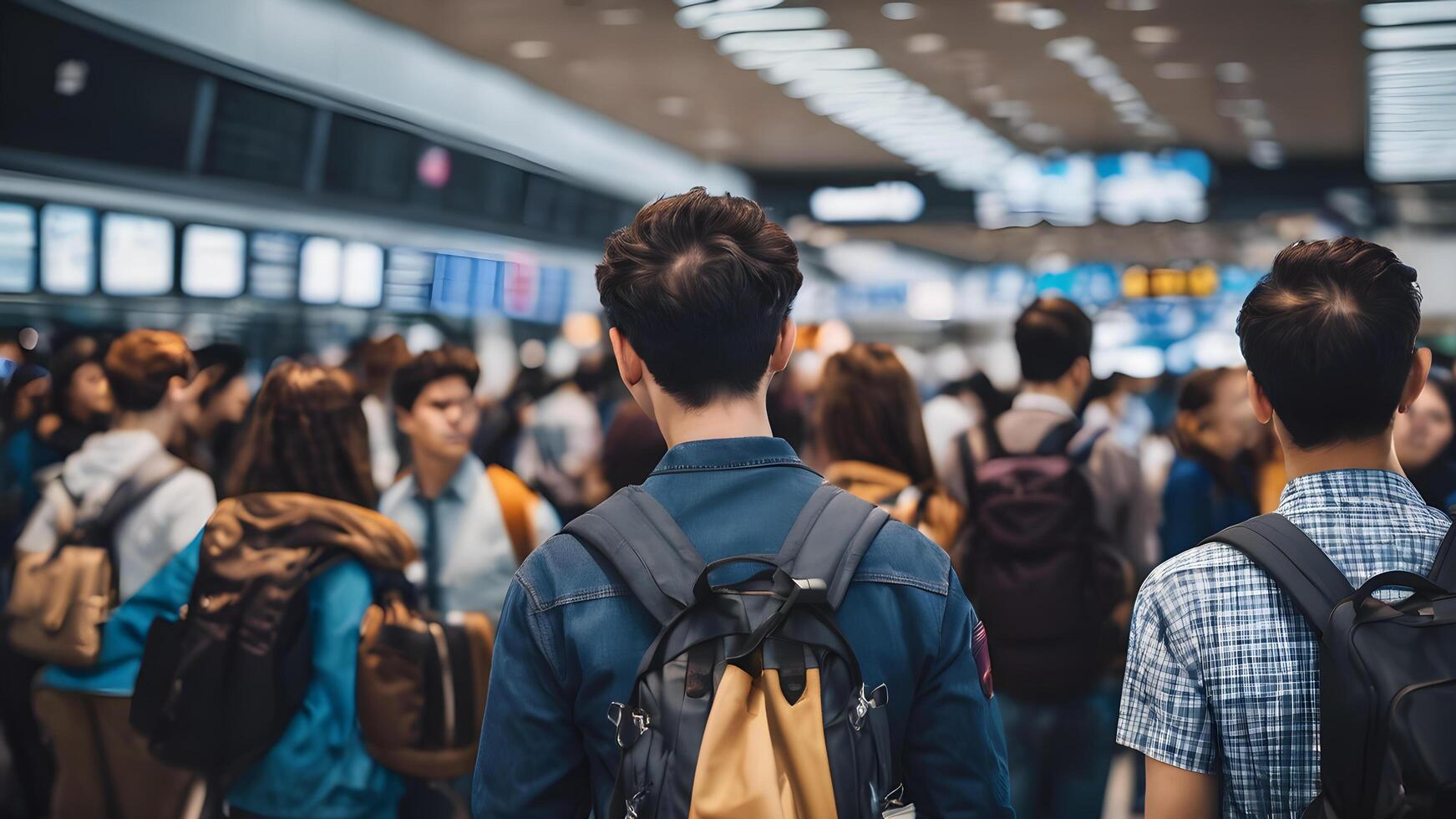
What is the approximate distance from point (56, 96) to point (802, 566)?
16.1ft

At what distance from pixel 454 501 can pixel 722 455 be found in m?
2.16

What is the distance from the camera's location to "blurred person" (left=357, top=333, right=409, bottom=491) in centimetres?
527

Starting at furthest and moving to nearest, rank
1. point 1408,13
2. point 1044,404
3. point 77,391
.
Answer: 1. point 1408,13
2. point 77,391
3. point 1044,404

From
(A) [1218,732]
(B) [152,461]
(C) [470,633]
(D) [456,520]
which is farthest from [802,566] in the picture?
(B) [152,461]

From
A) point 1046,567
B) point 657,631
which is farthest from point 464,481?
point 657,631

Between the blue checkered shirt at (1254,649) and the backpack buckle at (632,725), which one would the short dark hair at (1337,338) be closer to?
the blue checkered shirt at (1254,649)

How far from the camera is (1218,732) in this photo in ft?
4.79

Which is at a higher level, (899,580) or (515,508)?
(899,580)

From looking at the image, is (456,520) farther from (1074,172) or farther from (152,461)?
(1074,172)

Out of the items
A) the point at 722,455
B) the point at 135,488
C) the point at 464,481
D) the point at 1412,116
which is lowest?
the point at 135,488

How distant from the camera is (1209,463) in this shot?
4289mm

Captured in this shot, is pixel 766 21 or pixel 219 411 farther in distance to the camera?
pixel 766 21

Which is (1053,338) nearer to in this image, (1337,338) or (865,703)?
(1337,338)

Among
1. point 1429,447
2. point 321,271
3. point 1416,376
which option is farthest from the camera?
point 321,271
